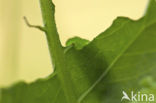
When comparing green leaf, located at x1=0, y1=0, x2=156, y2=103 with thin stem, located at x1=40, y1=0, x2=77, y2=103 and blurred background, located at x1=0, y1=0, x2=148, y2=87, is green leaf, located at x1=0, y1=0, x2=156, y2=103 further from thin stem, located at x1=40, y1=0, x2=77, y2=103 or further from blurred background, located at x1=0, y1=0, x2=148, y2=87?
blurred background, located at x1=0, y1=0, x2=148, y2=87

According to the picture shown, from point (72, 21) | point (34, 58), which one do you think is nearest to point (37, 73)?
point (34, 58)

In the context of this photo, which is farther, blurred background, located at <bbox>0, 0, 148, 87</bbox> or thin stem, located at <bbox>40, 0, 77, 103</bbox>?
blurred background, located at <bbox>0, 0, 148, 87</bbox>

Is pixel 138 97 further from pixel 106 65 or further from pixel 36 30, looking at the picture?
pixel 36 30

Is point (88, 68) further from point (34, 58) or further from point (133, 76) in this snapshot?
point (34, 58)

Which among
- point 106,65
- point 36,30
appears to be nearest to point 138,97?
point 106,65

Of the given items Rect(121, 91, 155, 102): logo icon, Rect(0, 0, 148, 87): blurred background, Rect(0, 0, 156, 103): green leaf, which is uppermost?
Rect(0, 0, 156, 103): green leaf

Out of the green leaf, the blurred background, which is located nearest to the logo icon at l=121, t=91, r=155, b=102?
the green leaf
